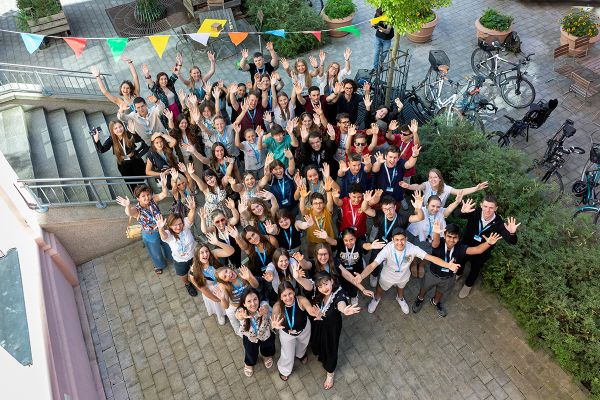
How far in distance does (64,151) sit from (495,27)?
10427mm

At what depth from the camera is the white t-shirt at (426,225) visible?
235 inches

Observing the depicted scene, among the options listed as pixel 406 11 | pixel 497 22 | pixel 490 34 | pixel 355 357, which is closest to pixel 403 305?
pixel 355 357

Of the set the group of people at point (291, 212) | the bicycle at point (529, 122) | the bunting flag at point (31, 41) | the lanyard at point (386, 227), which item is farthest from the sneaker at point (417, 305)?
the bunting flag at point (31, 41)

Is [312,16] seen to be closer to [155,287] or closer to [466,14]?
[466,14]

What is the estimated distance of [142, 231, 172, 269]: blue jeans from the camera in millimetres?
6594

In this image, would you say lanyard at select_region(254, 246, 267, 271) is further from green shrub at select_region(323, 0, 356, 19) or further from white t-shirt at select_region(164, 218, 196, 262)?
green shrub at select_region(323, 0, 356, 19)

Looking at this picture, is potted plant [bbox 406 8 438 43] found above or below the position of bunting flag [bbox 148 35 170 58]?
below

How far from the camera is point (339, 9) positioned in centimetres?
1200

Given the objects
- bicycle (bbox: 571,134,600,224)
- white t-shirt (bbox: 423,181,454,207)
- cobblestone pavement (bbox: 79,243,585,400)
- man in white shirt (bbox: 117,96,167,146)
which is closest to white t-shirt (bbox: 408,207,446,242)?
white t-shirt (bbox: 423,181,454,207)

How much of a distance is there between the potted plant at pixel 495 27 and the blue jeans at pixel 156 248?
957cm

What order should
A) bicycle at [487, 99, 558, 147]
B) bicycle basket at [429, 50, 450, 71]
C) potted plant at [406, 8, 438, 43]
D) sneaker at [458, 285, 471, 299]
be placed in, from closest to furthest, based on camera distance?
sneaker at [458, 285, 471, 299] → bicycle at [487, 99, 558, 147] → bicycle basket at [429, 50, 450, 71] → potted plant at [406, 8, 438, 43]

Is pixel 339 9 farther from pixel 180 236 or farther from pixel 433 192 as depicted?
pixel 180 236

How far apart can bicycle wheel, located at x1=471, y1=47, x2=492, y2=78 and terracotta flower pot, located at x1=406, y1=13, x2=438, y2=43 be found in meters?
1.37

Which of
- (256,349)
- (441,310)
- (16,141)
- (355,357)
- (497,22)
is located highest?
(16,141)
